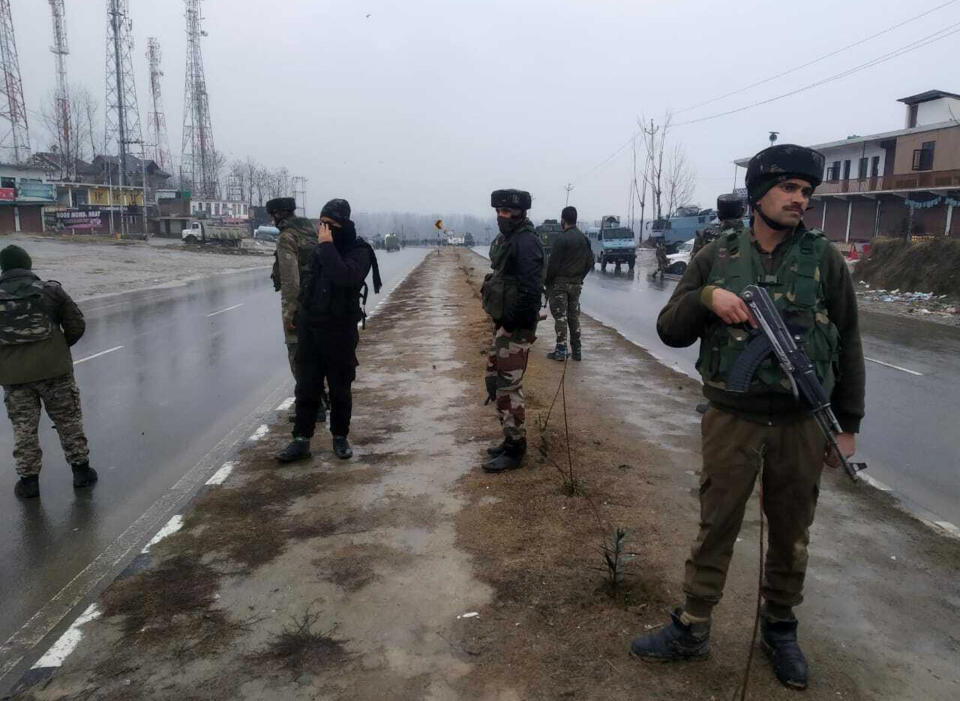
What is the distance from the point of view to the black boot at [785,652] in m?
2.66

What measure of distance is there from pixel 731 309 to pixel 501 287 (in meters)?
2.56

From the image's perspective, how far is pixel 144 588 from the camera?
353cm

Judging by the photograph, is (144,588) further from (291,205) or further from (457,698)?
(291,205)

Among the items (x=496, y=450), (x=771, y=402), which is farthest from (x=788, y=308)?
(x=496, y=450)

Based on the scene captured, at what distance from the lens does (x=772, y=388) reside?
2.49m

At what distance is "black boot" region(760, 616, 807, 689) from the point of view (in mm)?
2660

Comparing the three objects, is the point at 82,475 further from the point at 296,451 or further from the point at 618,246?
the point at 618,246

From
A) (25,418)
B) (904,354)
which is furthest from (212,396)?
(904,354)

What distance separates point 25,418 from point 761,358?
4862 mm

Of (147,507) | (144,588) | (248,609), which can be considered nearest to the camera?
(248,609)

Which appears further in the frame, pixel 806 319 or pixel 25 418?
pixel 25 418

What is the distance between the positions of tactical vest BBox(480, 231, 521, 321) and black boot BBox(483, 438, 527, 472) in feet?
3.15

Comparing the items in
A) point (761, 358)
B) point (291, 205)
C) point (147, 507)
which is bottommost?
point (147, 507)

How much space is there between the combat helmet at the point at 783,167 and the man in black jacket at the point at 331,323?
9.97 ft
